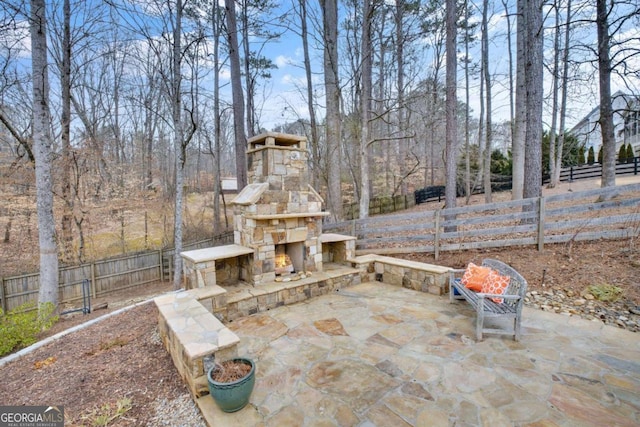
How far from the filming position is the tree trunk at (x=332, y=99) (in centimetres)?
745

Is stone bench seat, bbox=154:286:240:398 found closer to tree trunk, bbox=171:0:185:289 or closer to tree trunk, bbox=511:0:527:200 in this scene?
tree trunk, bbox=171:0:185:289

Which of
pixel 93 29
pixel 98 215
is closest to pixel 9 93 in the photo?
pixel 93 29

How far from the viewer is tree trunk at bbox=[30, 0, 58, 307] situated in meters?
4.96

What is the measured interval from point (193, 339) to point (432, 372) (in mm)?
2235

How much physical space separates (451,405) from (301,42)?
1018 centimetres

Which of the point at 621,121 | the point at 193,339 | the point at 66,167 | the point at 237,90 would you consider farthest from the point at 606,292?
the point at 621,121

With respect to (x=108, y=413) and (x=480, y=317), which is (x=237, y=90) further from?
(x=480, y=317)

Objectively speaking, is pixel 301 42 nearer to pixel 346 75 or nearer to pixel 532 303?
pixel 346 75

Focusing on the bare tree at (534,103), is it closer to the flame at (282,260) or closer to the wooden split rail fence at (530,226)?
the wooden split rail fence at (530,226)

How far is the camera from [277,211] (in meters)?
4.77

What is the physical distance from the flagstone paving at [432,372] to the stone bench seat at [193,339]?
255mm

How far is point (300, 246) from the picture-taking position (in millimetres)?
5250

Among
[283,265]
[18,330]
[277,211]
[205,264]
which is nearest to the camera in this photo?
[18,330]

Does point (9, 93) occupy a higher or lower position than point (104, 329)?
higher
